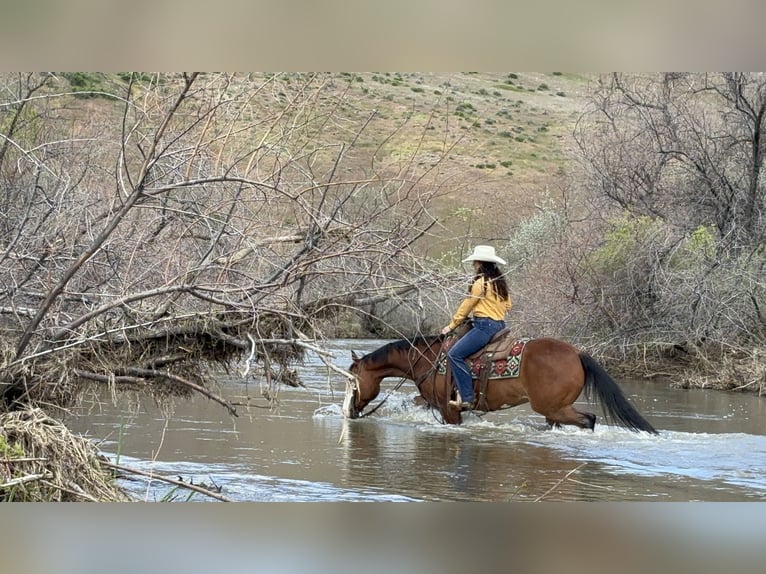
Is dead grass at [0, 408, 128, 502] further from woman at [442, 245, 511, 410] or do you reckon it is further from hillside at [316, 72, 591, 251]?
hillside at [316, 72, 591, 251]

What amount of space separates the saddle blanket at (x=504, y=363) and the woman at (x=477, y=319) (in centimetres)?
8

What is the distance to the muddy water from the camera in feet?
27.5

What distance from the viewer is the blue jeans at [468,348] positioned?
11.2 meters

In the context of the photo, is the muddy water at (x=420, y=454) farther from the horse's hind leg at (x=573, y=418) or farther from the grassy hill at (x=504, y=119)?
the grassy hill at (x=504, y=119)

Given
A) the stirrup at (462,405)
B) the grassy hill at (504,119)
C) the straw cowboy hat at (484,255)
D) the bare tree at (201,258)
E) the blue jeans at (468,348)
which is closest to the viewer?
the bare tree at (201,258)

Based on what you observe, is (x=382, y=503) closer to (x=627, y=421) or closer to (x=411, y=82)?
(x=627, y=421)

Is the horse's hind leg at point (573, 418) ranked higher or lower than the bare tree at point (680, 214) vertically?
lower

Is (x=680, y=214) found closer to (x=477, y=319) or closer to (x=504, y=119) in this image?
(x=477, y=319)

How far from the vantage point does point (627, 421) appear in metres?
10.7

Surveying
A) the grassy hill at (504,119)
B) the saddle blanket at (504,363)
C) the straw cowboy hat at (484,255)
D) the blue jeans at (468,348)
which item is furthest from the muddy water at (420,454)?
the grassy hill at (504,119)

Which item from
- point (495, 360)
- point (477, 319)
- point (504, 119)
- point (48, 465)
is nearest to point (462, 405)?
point (495, 360)

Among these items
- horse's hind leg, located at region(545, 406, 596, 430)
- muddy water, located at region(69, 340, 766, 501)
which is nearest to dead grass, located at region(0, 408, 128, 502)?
muddy water, located at region(69, 340, 766, 501)

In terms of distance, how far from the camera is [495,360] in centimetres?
1130

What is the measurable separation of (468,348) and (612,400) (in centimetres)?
176
